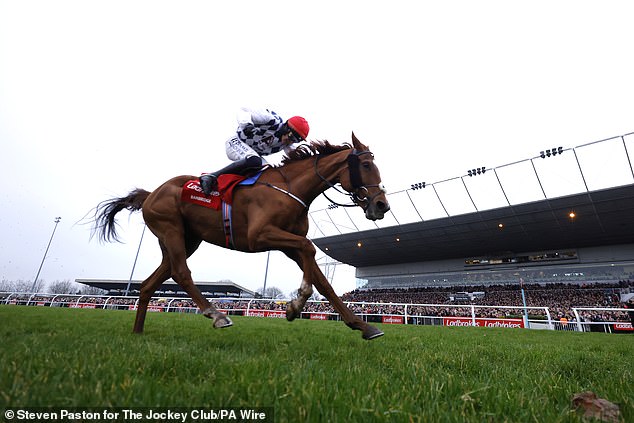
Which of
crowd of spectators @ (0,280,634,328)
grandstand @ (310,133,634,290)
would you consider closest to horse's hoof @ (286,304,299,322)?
crowd of spectators @ (0,280,634,328)

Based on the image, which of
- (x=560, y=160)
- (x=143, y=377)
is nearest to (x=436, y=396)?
(x=143, y=377)

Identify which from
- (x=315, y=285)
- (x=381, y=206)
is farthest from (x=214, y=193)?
(x=381, y=206)

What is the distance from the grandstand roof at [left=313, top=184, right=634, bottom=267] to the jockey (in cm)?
3338

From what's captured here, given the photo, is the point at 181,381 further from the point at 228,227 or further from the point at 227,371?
the point at 228,227

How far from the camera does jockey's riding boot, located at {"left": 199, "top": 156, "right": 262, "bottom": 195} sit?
495cm

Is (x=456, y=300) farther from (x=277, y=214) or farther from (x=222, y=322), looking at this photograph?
(x=222, y=322)

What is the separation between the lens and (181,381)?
191 cm

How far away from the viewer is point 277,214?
4449 mm

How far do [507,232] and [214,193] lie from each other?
Answer: 130 ft

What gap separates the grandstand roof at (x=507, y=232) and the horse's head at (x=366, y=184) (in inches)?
1299

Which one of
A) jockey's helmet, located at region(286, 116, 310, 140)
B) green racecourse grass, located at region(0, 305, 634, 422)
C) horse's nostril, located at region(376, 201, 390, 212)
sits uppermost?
jockey's helmet, located at region(286, 116, 310, 140)

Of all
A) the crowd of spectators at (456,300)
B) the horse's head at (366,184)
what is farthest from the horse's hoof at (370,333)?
the crowd of spectators at (456,300)

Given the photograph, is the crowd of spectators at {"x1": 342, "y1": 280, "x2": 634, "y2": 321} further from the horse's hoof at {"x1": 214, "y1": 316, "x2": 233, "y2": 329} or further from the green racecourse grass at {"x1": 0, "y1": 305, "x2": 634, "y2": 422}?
the green racecourse grass at {"x1": 0, "y1": 305, "x2": 634, "y2": 422}

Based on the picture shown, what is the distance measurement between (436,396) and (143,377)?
5.33 ft
